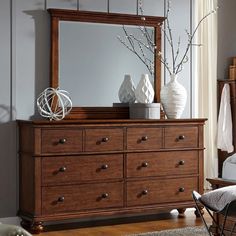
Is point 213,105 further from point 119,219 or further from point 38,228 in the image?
point 38,228

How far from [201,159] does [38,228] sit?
1.66m

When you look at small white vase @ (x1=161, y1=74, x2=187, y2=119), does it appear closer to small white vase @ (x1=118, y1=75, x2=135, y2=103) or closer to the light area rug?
small white vase @ (x1=118, y1=75, x2=135, y2=103)

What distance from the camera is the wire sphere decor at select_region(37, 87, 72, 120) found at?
5.43 meters

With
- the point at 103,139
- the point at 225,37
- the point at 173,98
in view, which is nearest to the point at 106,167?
the point at 103,139

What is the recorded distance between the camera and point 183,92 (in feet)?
19.1

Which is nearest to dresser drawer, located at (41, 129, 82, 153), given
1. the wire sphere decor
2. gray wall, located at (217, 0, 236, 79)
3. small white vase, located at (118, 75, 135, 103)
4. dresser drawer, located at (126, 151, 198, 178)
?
the wire sphere decor

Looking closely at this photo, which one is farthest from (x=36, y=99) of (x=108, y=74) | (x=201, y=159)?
(x=201, y=159)

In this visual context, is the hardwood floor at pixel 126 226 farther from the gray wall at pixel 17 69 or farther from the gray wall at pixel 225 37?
the gray wall at pixel 225 37

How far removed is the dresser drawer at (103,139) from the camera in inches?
209

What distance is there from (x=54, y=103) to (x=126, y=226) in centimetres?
120

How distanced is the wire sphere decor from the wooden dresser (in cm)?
25

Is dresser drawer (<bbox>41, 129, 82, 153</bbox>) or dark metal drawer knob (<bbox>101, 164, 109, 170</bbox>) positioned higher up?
dresser drawer (<bbox>41, 129, 82, 153</bbox>)

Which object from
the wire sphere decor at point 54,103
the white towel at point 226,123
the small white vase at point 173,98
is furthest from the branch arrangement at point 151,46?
the white towel at point 226,123

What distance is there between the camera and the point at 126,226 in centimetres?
548
